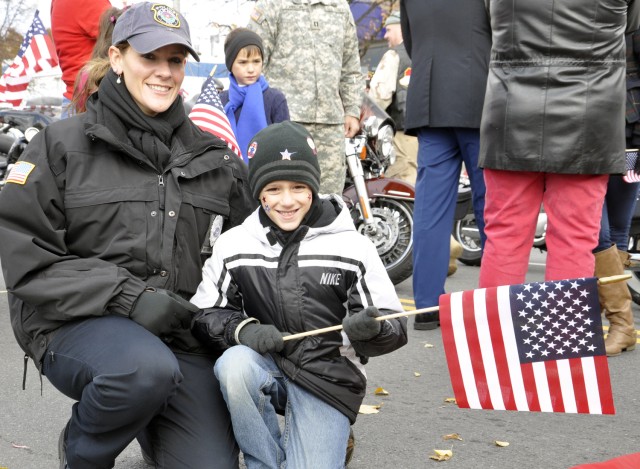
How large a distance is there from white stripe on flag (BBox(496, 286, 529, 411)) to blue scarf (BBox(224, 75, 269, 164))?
3218 millimetres

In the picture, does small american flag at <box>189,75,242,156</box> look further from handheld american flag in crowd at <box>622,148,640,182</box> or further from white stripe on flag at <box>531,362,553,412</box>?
white stripe on flag at <box>531,362,553,412</box>

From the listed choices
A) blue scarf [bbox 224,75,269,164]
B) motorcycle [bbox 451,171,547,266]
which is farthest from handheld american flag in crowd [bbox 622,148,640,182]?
motorcycle [bbox 451,171,547,266]

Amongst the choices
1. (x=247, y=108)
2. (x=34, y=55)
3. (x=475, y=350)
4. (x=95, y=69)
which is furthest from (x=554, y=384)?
(x=34, y=55)

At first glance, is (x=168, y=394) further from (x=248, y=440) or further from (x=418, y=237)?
(x=418, y=237)

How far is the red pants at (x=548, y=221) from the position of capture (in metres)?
4.19

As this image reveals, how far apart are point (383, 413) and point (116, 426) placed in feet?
5.24

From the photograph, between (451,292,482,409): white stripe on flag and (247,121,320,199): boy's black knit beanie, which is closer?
(451,292,482,409): white stripe on flag

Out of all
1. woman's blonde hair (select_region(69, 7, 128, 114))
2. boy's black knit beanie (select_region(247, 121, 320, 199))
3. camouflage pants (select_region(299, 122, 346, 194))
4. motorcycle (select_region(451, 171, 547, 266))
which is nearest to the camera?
boy's black knit beanie (select_region(247, 121, 320, 199))

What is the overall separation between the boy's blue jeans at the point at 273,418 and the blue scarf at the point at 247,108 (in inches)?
119

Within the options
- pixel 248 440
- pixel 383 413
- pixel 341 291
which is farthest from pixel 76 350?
pixel 383 413

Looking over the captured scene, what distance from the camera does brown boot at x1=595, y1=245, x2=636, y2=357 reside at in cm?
495

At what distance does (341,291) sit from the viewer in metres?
3.10

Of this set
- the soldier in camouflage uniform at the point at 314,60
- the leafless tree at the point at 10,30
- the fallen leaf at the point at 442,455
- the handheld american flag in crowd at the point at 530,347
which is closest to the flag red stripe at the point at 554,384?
the handheld american flag in crowd at the point at 530,347

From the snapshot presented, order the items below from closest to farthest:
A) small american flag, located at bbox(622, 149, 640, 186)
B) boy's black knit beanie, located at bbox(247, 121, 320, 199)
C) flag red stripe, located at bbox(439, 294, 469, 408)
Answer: flag red stripe, located at bbox(439, 294, 469, 408) < boy's black knit beanie, located at bbox(247, 121, 320, 199) < small american flag, located at bbox(622, 149, 640, 186)
